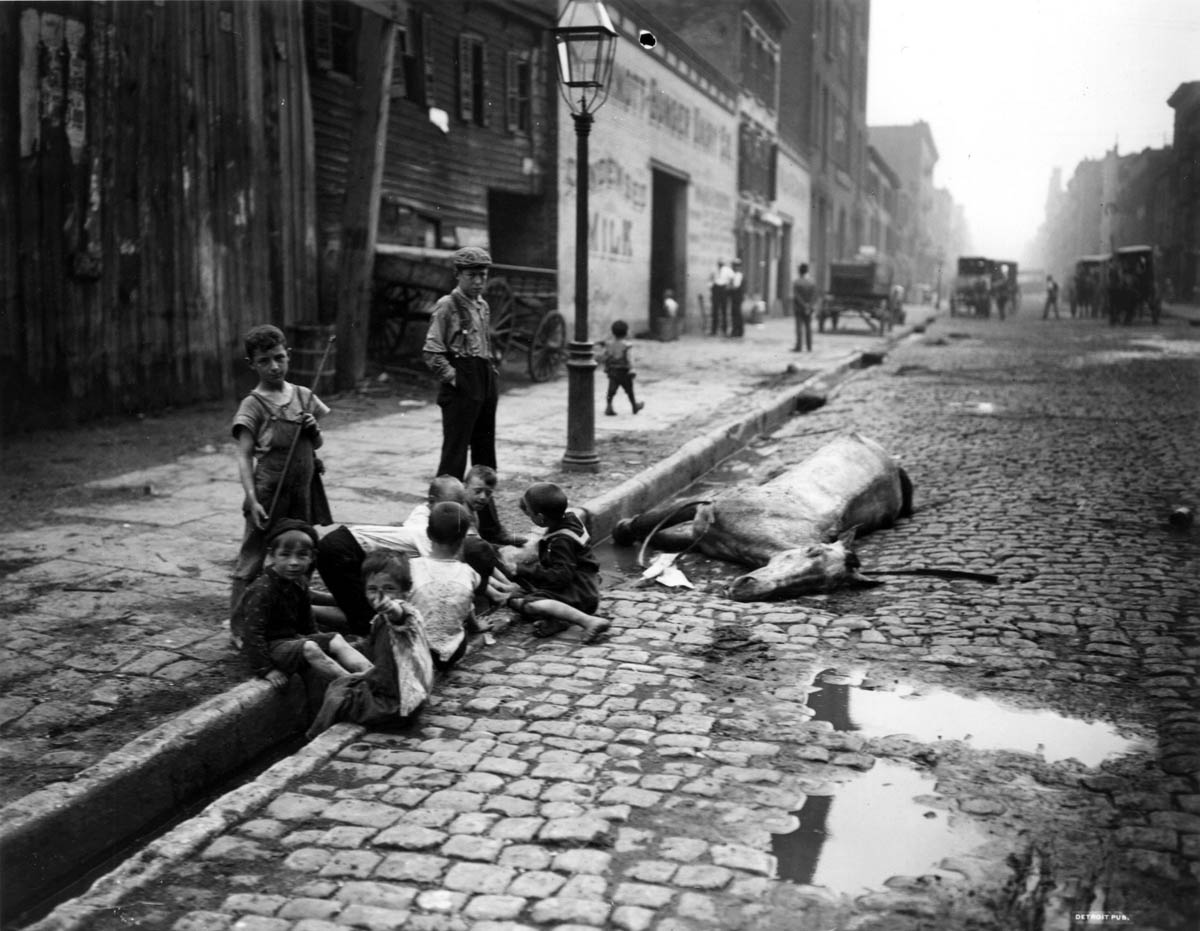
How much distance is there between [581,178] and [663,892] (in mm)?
6239

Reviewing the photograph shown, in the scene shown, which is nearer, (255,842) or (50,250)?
(255,842)

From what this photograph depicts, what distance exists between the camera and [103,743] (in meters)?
3.51

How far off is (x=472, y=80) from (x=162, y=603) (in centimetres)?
1303

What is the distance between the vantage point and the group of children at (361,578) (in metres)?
3.82

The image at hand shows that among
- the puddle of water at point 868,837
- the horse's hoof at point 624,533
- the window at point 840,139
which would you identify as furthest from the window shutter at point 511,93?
the window at point 840,139

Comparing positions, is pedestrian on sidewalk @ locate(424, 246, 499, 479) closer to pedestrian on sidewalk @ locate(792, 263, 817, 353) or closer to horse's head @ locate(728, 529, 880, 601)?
horse's head @ locate(728, 529, 880, 601)

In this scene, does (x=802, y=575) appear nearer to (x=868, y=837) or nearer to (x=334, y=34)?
(x=868, y=837)

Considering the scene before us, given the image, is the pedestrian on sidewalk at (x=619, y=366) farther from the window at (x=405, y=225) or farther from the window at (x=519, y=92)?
the window at (x=519, y=92)

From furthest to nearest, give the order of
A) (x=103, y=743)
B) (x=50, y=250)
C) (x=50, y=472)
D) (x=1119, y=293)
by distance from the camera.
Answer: (x=1119, y=293) < (x=50, y=250) < (x=50, y=472) < (x=103, y=743)

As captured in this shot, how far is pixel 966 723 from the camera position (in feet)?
12.3

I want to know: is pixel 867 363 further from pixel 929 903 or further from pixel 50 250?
pixel 929 903

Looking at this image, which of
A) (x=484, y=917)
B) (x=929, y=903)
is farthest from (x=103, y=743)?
(x=929, y=903)

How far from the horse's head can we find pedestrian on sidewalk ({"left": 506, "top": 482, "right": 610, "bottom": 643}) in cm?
73

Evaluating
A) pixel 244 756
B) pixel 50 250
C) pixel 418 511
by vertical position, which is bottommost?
pixel 244 756
